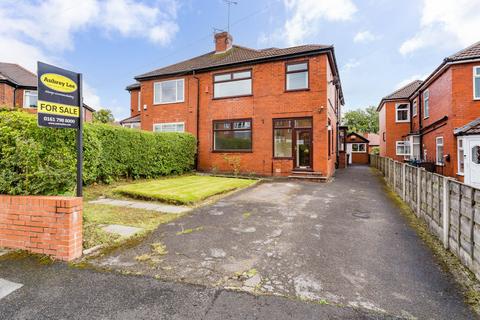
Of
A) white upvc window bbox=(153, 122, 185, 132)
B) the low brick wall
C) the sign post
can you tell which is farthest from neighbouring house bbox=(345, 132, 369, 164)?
the low brick wall

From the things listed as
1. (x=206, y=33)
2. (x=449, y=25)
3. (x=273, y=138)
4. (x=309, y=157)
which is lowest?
(x=309, y=157)

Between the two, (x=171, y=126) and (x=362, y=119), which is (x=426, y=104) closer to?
(x=171, y=126)

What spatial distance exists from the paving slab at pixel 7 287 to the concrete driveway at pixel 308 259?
869 mm

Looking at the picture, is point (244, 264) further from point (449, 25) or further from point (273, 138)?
point (449, 25)

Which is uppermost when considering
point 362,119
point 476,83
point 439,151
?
point 362,119

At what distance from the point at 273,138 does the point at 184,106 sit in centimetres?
633

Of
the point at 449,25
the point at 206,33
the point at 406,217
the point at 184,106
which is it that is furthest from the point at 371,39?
the point at 406,217

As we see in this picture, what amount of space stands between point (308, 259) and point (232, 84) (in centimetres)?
1255

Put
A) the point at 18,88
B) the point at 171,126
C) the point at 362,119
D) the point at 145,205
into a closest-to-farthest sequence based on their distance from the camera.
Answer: the point at 145,205, the point at 171,126, the point at 18,88, the point at 362,119

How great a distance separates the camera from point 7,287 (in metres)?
2.70

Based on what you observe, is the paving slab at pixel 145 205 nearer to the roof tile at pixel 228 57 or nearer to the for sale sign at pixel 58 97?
the for sale sign at pixel 58 97

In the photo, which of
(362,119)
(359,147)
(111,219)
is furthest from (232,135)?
(362,119)

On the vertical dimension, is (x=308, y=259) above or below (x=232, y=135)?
below

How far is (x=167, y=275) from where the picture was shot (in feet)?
9.87
